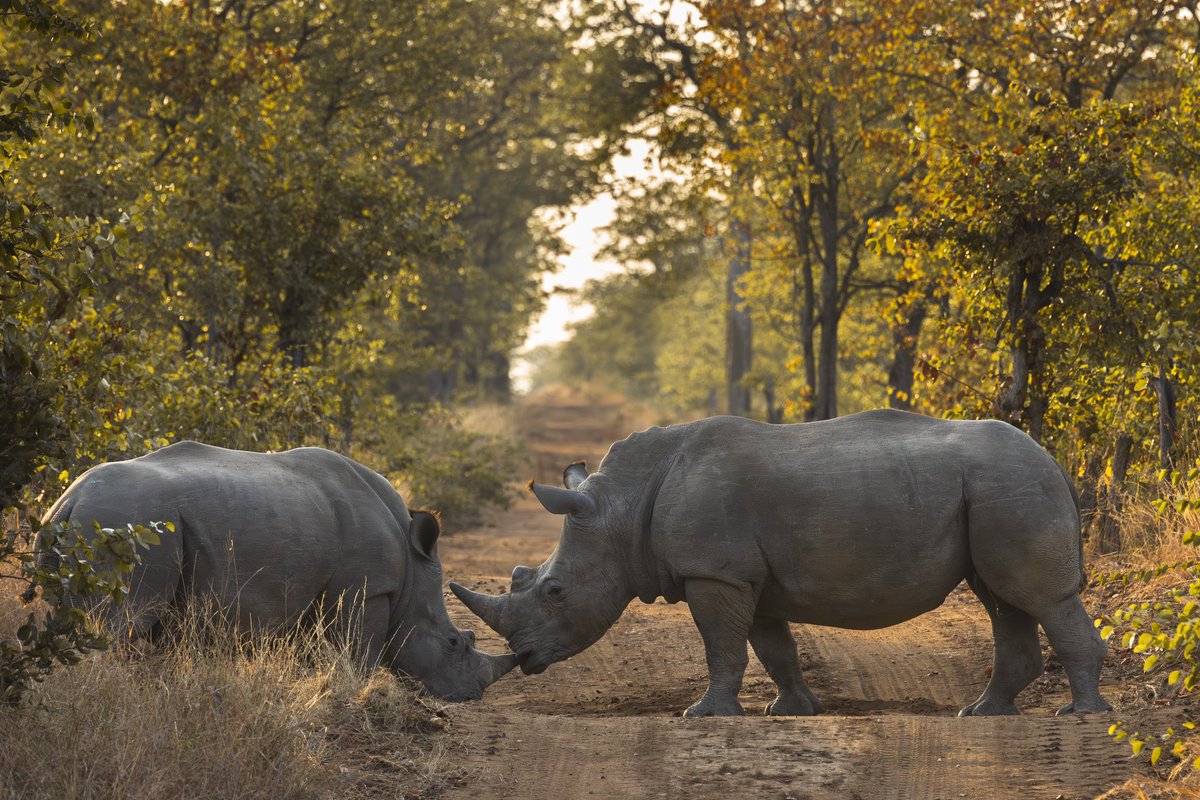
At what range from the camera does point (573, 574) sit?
27.9 feet

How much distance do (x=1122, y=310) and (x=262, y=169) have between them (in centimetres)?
915

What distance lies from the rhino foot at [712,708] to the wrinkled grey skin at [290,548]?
1226mm

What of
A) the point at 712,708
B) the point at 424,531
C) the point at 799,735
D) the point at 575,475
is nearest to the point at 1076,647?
the point at 799,735

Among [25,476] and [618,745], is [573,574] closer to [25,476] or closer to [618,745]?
[618,745]

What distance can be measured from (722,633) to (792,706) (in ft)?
2.64

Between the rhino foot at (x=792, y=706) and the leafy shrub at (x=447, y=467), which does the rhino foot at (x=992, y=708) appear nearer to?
the rhino foot at (x=792, y=706)

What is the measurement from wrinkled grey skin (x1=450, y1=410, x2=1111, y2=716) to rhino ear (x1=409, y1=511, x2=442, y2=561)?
74 cm

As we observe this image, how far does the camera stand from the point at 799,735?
688 cm

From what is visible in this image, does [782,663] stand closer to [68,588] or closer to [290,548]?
[290,548]

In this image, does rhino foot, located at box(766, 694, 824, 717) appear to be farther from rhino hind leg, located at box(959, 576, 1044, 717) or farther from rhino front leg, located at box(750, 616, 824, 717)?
rhino hind leg, located at box(959, 576, 1044, 717)

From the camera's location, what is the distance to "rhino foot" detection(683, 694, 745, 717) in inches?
316

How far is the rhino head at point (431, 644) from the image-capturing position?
27.8 ft

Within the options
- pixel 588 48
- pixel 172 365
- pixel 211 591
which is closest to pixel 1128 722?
pixel 211 591

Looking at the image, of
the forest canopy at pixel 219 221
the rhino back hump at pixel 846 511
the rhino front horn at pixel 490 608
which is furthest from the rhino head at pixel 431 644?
the forest canopy at pixel 219 221
